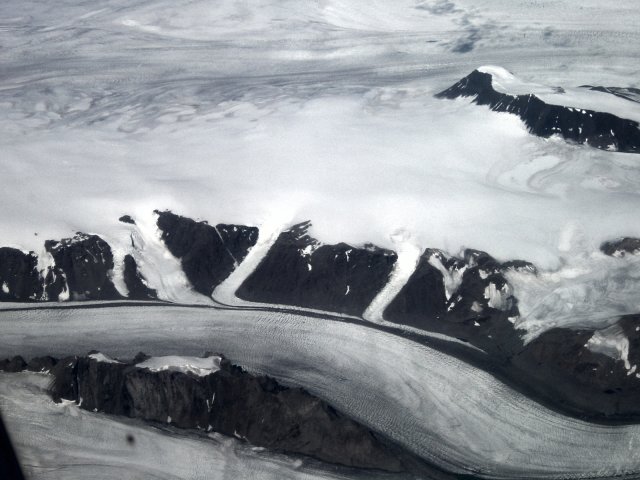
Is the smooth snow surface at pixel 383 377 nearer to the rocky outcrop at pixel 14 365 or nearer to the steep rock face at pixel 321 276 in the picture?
the steep rock face at pixel 321 276

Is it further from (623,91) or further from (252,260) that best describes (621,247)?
(623,91)

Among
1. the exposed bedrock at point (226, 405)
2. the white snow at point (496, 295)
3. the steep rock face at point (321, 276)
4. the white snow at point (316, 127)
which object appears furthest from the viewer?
the white snow at point (316, 127)

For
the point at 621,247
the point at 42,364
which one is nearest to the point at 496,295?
the point at 621,247

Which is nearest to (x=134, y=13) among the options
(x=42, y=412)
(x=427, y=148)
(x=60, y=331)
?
(x=427, y=148)

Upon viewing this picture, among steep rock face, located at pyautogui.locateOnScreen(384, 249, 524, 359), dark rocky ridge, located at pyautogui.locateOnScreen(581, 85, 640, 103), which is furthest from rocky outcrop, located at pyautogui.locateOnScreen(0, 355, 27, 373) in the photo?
dark rocky ridge, located at pyautogui.locateOnScreen(581, 85, 640, 103)

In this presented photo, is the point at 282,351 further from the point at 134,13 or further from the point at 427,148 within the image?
the point at 134,13

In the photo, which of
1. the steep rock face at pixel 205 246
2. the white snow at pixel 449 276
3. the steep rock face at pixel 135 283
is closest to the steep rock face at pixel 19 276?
the steep rock face at pixel 135 283
